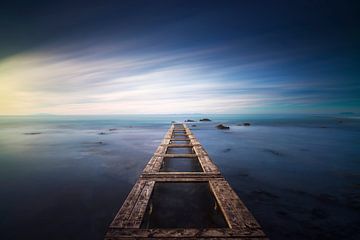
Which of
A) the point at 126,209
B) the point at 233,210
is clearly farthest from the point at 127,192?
the point at 233,210

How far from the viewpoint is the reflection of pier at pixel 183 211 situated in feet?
10.9

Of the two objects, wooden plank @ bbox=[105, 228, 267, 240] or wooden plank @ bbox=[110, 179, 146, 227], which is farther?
wooden plank @ bbox=[110, 179, 146, 227]

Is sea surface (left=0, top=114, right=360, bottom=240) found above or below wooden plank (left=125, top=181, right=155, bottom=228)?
below

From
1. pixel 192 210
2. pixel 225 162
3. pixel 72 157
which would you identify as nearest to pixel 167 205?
pixel 192 210

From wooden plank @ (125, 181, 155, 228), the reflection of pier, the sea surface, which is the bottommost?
the sea surface

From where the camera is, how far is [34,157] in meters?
14.6

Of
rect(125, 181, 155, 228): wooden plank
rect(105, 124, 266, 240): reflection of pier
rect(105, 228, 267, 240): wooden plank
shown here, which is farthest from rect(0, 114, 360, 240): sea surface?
rect(105, 228, 267, 240): wooden plank

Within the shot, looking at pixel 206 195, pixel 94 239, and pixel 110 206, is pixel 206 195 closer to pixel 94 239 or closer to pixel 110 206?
pixel 110 206

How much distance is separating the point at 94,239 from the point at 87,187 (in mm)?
3678

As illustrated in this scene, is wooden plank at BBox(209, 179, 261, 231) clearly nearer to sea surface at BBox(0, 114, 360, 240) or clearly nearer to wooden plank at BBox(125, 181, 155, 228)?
sea surface at BBox(0, 114, 360, 240)

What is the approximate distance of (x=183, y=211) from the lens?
235 inches

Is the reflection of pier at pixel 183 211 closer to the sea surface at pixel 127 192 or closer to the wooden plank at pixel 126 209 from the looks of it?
the wooden plank at pixel 126 209

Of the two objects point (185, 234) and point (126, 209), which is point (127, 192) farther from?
point (185, 234)

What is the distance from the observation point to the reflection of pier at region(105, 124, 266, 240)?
3.32 m
